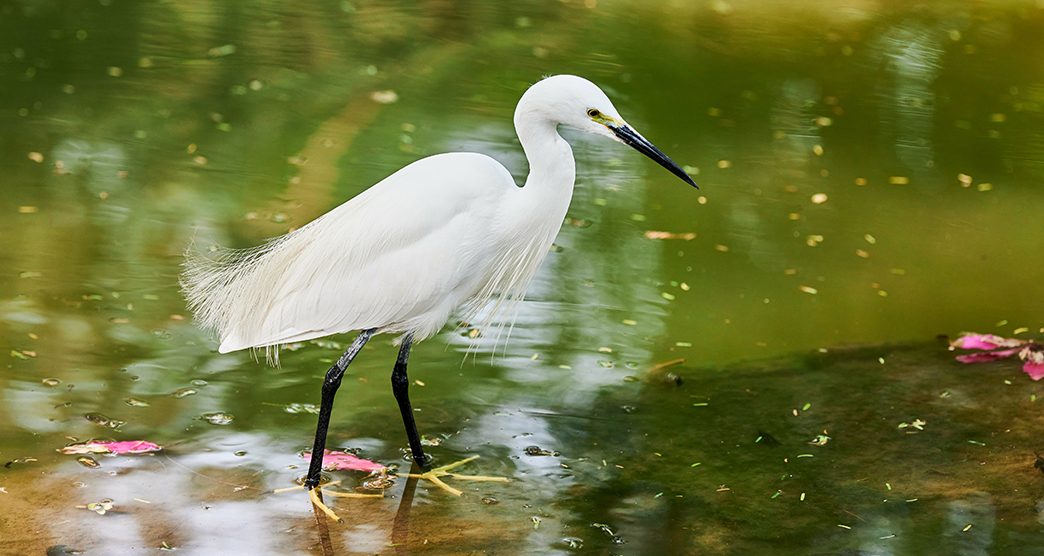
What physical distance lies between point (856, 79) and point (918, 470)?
14.1ft

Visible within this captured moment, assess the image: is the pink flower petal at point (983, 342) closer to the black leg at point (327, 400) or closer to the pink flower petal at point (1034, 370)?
the pink flower petal at point (1034, 370)

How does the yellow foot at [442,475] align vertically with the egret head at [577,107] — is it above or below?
below

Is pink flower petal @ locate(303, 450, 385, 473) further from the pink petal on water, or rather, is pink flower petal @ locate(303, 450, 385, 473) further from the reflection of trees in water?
the reflection of trees in water

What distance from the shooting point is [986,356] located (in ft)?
14.4

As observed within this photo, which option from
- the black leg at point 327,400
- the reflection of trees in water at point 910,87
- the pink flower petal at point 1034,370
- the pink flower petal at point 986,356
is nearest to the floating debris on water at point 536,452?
the black leg at point 327,400

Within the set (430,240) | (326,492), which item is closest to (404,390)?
(326,492)

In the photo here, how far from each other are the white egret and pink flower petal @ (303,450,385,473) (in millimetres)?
127

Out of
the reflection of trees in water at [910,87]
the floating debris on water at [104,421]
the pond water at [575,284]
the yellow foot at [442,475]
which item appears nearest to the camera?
the pond water at [575,284]

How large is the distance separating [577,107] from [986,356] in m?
2.13

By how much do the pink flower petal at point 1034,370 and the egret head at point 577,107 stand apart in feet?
6.02

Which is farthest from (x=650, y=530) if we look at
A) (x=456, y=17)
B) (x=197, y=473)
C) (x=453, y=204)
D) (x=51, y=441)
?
(x=456, y=17)

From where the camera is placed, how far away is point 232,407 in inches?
149

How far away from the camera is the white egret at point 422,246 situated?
3189mm

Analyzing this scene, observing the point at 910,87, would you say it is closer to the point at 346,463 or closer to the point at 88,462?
the point at 346,463
